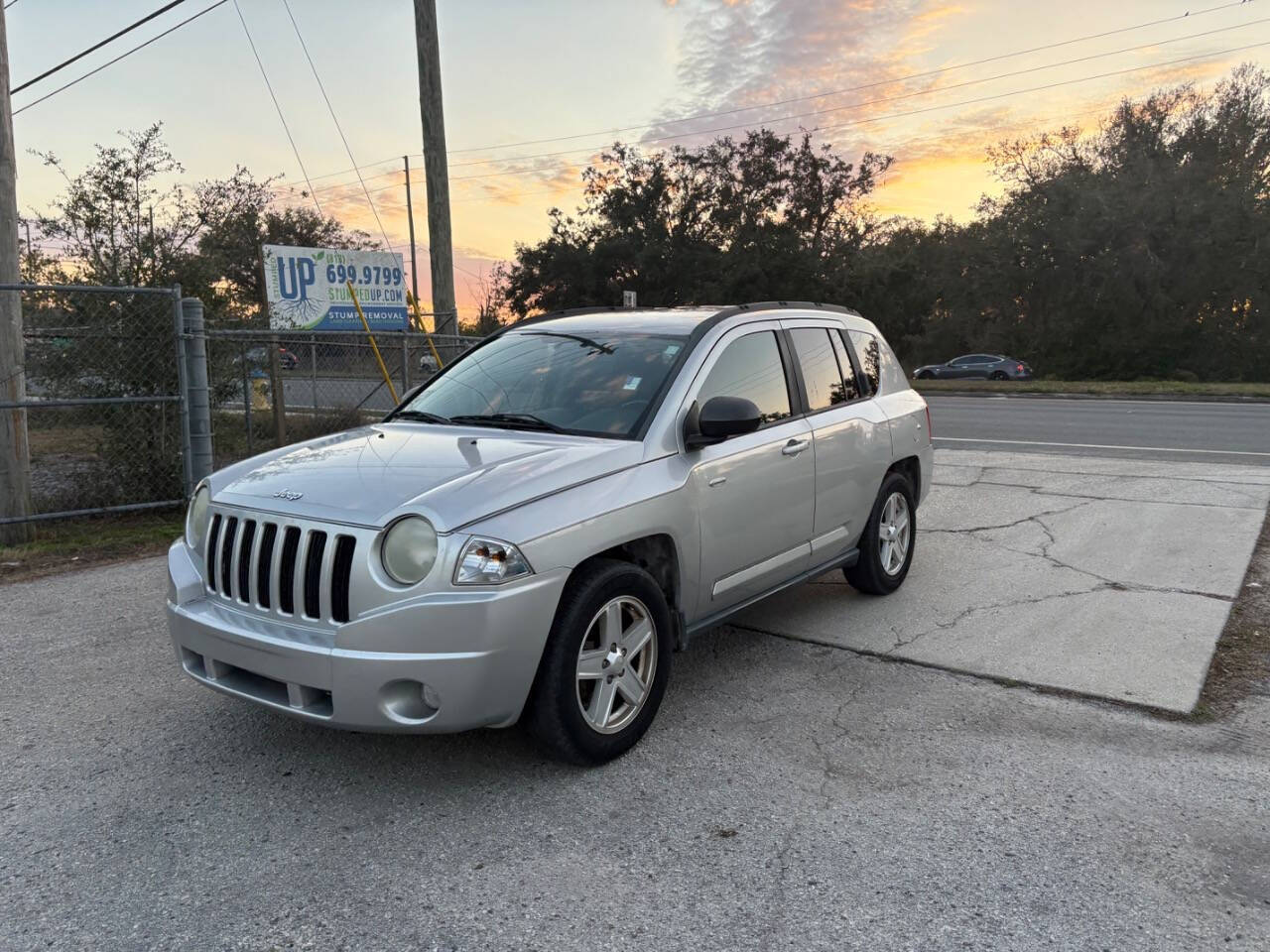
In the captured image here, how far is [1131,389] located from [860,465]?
76.3ft

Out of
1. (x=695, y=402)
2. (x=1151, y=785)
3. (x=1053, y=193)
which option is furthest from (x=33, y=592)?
(x=1053, y=193)

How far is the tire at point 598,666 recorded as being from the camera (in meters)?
3.36

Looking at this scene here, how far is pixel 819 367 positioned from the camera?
5312mm

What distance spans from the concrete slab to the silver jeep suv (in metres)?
0.70

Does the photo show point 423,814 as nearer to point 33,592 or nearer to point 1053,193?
point 33,592

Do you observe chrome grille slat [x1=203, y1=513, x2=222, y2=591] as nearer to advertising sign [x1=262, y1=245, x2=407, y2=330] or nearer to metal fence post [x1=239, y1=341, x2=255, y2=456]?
metal fence post [x1=239, y1=341, x2=255, y2=456]

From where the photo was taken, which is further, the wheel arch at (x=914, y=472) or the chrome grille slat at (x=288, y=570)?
the wheel arch at (x=914, y=472)

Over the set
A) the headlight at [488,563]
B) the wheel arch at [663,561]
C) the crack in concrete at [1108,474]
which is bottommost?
the crack in concrete at [1108,474]

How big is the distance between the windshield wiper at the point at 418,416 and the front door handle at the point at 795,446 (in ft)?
5.45

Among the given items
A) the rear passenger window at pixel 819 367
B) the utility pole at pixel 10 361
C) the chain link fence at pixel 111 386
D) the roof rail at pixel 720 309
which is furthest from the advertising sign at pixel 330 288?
the rear passenger window at pixel 819 367

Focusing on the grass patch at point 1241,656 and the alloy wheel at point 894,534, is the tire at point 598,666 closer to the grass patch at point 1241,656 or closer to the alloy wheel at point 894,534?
the alloy wheel at point 894,534

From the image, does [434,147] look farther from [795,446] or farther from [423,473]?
[423,473]

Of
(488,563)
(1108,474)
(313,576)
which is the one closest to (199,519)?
(313,576)

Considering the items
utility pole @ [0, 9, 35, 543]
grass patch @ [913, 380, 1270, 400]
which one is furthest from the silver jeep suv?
grass patch @ [913, 380, 1270, 400]
